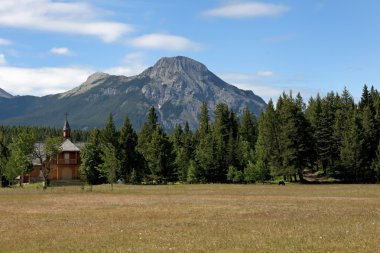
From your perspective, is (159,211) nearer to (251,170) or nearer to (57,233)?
(57,233)

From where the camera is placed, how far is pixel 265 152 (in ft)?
323

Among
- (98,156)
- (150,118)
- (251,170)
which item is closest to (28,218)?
(251,170)

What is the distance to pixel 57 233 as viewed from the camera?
25.8 metres

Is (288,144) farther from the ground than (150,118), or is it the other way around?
(150,118)

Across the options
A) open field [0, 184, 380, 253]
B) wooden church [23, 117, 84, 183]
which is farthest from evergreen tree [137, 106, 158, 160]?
open field [0, 184, 380, 253]

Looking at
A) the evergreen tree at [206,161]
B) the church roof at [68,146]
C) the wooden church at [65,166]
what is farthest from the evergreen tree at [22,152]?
the evergreen tree at [206,161]

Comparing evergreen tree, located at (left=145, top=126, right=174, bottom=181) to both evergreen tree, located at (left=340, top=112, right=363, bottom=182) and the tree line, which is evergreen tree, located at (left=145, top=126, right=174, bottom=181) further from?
evergreen tree, located at (left=340, top=112, right=363, bottom=182)

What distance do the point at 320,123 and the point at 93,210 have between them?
253 feet

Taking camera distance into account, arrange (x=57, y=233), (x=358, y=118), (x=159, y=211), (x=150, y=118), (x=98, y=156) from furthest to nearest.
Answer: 1. (x=150, y=118)
2. (x=98, y=156)
3. (x=358, y=118)
4. (x=159, y=211)
5. (x=57, y=233)

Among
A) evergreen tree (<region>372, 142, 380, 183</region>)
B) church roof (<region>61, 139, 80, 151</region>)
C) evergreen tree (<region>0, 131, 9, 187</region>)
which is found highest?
church roof (<region>61, 139, 80, 151</region>)

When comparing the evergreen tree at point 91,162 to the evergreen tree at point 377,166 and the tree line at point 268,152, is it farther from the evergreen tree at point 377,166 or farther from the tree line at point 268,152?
the evergreen tree at point 377,166

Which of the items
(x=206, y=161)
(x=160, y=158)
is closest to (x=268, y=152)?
(x=206, y=161)

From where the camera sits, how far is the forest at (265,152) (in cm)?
9425

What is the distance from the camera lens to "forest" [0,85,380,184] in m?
94.2
